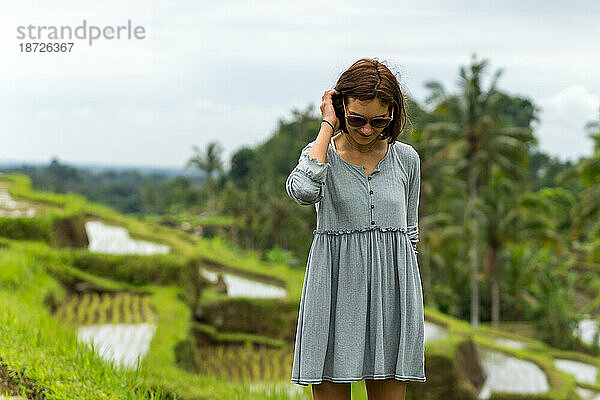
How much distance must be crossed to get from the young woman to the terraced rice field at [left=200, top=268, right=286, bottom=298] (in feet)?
40.4

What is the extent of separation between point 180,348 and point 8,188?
7.31 meters

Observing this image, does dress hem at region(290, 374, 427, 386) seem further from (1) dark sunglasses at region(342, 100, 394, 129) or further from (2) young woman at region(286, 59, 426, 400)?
(1) dark sunglasses at region(342, 100, 394, 129)

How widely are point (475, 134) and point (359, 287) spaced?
21528 millimetres

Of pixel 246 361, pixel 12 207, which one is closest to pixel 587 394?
pixel 246 361

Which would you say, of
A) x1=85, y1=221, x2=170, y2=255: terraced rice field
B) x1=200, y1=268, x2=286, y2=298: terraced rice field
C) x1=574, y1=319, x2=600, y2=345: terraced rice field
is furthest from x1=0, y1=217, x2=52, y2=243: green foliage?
x1=574, y1=319, x2=600, y2=345: terraced rice field

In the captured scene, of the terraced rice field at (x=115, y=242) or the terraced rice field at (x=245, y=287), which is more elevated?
the terraced rice field at (x=115, y=242)

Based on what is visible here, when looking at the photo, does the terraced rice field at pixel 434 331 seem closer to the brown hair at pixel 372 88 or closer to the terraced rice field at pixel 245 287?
the terraced rice field at pixel 245 287

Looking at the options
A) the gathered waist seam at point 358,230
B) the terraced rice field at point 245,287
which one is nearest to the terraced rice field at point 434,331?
the terraced rice field at point 245,287

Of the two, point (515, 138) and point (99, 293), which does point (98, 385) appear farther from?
point (515, 138)

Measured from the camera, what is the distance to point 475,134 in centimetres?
2239

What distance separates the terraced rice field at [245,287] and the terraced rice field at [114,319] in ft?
10.5

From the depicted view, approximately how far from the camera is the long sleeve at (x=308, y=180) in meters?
1.72

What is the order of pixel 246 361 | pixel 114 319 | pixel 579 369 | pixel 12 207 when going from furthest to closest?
pixel 579 369 → pixel 246 361 → pixel 12 207 → pixel 114 319

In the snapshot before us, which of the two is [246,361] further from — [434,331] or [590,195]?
[590,195]
